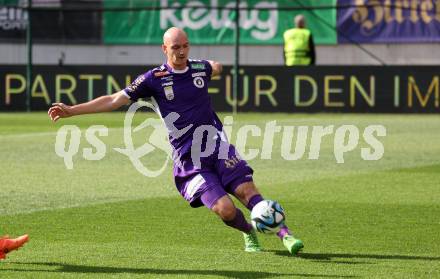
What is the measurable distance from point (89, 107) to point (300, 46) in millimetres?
18670

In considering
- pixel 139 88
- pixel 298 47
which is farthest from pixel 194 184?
pixel 298 47

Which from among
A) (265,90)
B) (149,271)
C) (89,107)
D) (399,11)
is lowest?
(265,90)

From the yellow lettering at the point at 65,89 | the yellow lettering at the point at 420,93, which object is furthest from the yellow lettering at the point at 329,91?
the yellow lettering at the point at 65,89

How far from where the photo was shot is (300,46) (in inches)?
1088

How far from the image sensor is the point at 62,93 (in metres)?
28.2

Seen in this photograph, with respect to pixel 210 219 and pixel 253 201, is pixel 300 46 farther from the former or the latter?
pixel 253 201

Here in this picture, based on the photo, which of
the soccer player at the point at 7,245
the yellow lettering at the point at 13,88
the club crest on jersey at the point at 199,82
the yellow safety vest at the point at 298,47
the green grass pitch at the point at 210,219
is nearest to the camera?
the soccer player at the point at 7,245

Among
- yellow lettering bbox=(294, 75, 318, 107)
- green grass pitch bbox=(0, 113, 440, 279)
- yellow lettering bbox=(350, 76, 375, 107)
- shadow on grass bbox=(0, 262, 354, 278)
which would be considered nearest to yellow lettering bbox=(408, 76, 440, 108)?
yellow lettering bbox=(350, 76, 375, 107)

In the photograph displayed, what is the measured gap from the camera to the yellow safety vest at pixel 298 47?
Result: 2753 cm

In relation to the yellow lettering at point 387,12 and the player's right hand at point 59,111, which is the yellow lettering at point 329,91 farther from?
the player's right hand at point 59,111

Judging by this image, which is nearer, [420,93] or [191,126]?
[191,126]

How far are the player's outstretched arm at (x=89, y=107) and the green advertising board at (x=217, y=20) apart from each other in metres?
20.2

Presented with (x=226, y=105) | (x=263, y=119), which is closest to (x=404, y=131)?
(x=263, y=119)

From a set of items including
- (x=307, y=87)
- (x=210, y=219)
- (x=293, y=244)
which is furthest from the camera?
(x=307, y=87)
